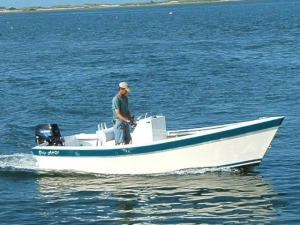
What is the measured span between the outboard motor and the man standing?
174 cm

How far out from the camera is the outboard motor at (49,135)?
68.4ft

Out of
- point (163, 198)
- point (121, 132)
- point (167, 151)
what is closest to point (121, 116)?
point (121, 132)

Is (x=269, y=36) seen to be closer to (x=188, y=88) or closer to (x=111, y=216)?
(x=188, y=88)

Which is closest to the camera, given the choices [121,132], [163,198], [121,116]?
[163,198]

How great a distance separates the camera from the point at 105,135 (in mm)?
20891

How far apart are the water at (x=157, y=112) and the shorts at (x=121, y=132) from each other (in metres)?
0.92

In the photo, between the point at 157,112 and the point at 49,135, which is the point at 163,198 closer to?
the point at 49,135

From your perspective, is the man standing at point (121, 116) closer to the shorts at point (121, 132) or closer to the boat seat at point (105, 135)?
the shorts at point (121, 132)

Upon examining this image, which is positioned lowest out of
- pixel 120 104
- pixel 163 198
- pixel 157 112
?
A: pixel 163 198

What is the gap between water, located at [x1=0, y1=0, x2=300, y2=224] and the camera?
1747cm

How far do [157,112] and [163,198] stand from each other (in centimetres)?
1181

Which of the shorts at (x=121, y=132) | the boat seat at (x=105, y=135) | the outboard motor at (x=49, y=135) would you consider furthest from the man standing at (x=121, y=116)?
the outboard motor at (x=49, y=135)

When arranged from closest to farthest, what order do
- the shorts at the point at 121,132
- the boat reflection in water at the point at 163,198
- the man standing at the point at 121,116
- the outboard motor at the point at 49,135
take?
the boat reflection in water at the point at 163,198 < the man standing at the point at 121,116 < the shorts at the point at 121,132 < the outboard motor at the point at 49,135

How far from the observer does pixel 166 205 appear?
17.6m
